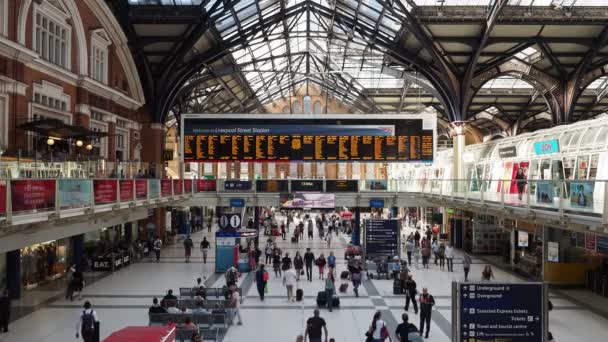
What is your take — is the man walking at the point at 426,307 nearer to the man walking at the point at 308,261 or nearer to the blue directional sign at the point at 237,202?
the man walking at the point at 308,261

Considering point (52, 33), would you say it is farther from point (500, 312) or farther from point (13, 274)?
point (500, 312)

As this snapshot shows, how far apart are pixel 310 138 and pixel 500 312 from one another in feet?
63.7

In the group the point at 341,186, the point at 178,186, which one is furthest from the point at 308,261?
the point at 341,186

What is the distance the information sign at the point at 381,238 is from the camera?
22797 millimetres

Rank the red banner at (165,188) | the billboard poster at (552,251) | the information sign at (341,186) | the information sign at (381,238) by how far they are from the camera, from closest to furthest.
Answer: the billboard poster at (552,251) < the red banner at (165,188) < the information sign at (381,238) < the information sign at (341,186)

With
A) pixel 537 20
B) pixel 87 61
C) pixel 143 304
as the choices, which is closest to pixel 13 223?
pixel 143 304

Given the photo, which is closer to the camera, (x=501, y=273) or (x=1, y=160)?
(x=1, y=160)

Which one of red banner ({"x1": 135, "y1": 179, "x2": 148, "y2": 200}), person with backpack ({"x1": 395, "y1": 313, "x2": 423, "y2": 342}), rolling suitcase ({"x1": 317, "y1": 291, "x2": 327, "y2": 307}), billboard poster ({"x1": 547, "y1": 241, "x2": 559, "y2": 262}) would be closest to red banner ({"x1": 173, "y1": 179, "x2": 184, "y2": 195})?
red banner ({"x1": 135, "y1": 179, "x2": 148, "y2": 200})

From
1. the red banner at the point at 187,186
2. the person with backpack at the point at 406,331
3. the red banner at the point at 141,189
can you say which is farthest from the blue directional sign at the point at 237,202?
the person with backpack at the point at 406,331

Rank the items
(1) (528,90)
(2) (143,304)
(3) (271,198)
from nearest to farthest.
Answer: (2) (143,304) → (3) (271,198) → (1) (528,90)

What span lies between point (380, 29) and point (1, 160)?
959 inches

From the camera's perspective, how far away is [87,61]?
23875 millimetres

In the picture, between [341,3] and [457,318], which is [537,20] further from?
[457,318]

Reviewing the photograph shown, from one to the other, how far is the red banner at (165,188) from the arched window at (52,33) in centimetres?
617
